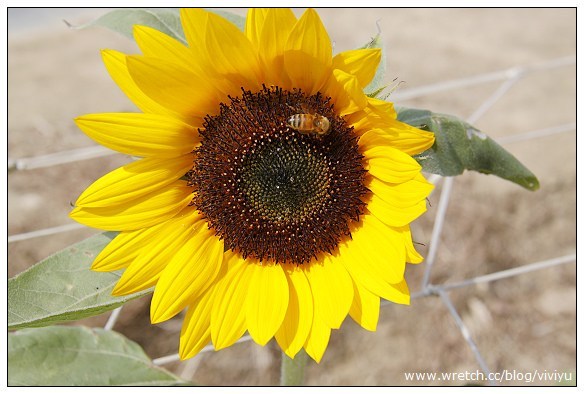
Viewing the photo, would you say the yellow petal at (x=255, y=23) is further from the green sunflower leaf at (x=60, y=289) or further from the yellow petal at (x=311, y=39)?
the green sunflower leaf at (x=60, y=289)

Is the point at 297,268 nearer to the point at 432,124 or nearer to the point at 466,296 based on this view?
the point at 432,124

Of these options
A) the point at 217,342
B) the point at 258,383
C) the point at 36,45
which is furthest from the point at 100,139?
the point at 36,45

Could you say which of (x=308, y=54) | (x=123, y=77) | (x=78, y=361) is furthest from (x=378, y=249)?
(x=78, y=361)

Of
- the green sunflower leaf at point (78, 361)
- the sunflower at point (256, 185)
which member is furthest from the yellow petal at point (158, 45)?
the green sunflower leaf at point (78, 361)

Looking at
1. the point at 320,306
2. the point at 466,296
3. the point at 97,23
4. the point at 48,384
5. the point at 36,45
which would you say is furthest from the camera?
the point at 36,45

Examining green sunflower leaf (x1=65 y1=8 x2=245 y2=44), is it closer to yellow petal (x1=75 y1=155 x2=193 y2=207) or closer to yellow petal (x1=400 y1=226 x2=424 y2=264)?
yellow petal (x1=75 y1=155 x2=193 y2=207)

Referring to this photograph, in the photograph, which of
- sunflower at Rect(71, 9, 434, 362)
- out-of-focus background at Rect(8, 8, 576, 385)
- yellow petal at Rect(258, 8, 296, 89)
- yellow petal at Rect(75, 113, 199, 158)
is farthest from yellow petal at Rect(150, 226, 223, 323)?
out-of-focus background at Rect(8, 8, 576, 385)
